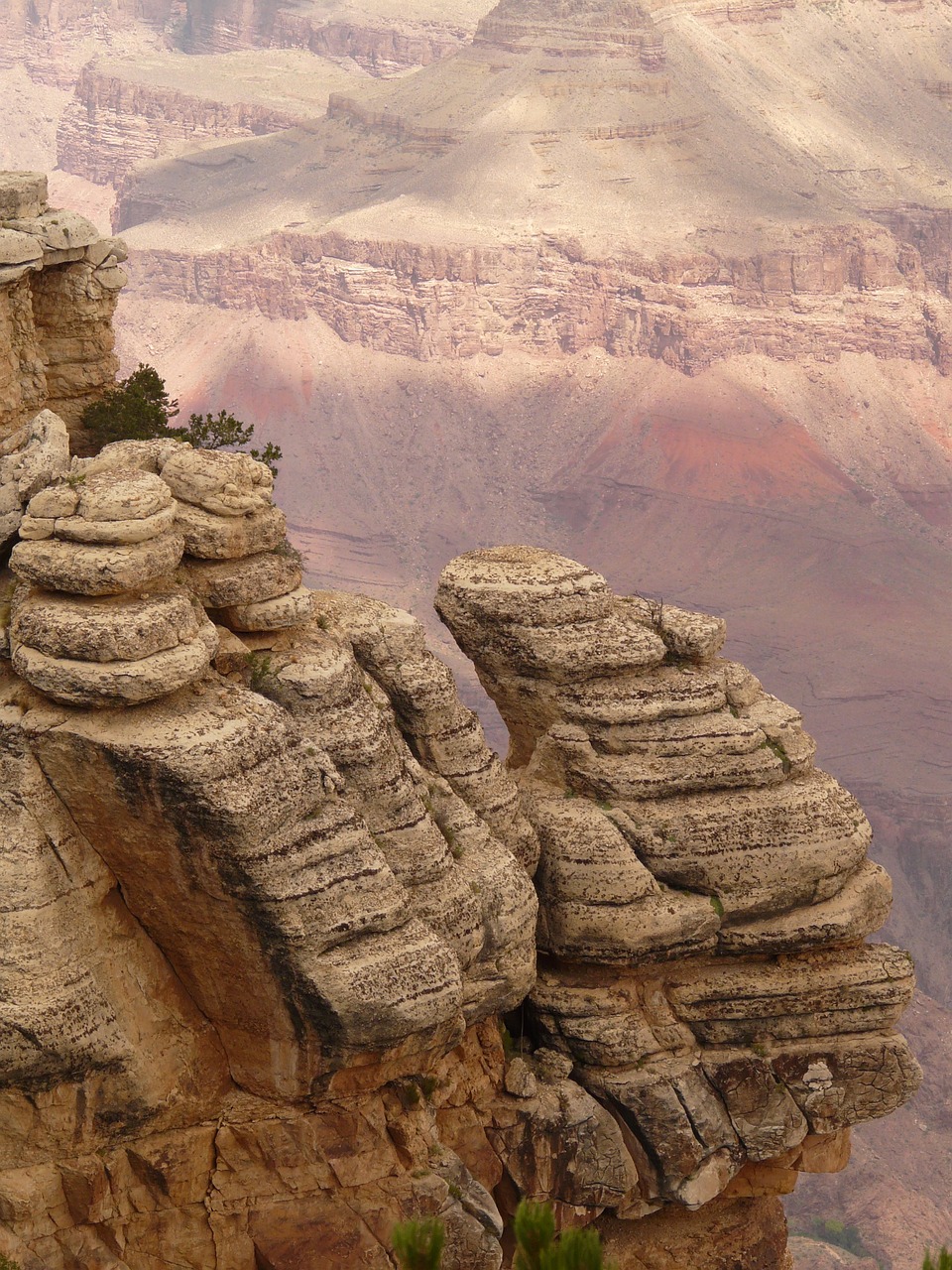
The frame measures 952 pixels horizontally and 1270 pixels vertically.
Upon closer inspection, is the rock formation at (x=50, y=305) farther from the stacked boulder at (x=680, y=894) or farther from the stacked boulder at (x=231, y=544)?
the stacked boulder at (x=680, y=894)

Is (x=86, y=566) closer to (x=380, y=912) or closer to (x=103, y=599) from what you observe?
(x=103, y=599)

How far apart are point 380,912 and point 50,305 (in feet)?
58.0

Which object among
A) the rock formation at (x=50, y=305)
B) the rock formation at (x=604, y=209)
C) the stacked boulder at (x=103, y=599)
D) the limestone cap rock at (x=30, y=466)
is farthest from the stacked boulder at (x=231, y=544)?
the rock formation at (x=604, y=209)

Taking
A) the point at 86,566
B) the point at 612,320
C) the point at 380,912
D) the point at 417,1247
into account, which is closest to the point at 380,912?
Result: the point at 380,912

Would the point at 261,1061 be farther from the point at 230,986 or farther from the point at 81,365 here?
the point at 81,365

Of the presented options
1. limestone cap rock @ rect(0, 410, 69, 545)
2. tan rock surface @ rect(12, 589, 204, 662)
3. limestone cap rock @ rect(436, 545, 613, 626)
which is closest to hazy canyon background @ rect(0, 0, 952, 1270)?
limestone cap rock @ rect(436, 545, 613, 626)

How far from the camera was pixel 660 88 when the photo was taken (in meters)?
190

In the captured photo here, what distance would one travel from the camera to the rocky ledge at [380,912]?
96.5 ft

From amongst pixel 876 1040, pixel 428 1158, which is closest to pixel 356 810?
pixel 428 1158

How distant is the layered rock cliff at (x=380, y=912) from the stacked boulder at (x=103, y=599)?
0.07m

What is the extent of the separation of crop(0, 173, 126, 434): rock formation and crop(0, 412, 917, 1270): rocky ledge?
3.63 meters

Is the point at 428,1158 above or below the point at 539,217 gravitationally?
above

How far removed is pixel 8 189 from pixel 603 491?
449 ft

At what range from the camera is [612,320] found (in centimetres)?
17912
